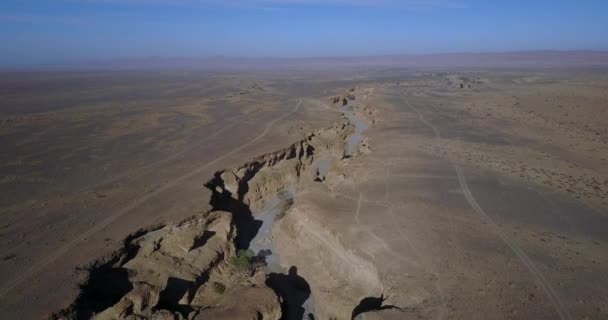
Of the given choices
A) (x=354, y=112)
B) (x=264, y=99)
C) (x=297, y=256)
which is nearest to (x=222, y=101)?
(x=264, y=99)

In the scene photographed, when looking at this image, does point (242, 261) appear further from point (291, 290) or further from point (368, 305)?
point (368, 305)

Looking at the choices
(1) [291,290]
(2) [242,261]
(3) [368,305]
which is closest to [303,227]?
(1) [291,290]

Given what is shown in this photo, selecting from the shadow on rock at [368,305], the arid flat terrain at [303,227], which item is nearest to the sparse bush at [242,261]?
the arid flat terrain at [303,227]

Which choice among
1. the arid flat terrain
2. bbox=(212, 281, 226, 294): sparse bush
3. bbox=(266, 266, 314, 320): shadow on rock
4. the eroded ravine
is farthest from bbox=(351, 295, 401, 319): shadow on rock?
bbox=(212, 281, 226, 294): sparse bush

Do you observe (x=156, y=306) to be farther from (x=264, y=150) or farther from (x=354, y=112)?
(x=354, y=112)

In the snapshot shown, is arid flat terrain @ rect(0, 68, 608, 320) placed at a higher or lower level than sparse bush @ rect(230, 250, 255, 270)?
higher

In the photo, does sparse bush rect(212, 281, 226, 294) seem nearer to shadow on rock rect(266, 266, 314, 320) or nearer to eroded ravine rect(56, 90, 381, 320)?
eroded ravine rect(56, 90, 381, 320)

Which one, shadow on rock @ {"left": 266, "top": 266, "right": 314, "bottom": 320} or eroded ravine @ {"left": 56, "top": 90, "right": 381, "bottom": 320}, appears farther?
shadow on rock @ {"left": 266, "top": 266, "right": 314, "bottom": 320}
